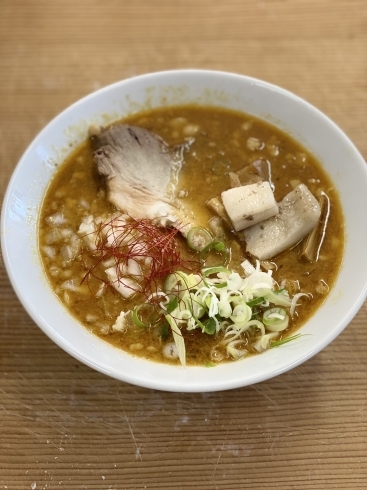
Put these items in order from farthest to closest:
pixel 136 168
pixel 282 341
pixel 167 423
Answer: pixel 136 168 < pixel 167 423 < pixel 282 341

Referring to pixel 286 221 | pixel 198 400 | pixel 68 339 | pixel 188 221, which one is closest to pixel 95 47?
pixel 188 221

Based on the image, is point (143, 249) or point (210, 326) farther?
point (143, 249)

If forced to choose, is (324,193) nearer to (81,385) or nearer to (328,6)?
(81,385)

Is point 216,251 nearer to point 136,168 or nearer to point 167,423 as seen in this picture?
point 136,168

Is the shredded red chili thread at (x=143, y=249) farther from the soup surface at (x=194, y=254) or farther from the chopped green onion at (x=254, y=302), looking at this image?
the chopped green onion at (x=254, y=302)

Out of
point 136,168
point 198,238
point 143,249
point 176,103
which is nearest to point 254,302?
point 198,238

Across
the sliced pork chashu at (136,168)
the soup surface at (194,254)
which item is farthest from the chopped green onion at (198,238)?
the sliced pork chashu at (136,168)

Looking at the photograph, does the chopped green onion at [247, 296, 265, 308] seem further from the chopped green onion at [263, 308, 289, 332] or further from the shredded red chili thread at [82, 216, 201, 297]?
the shredded red chili thread at [82, 216, 201, 297]
